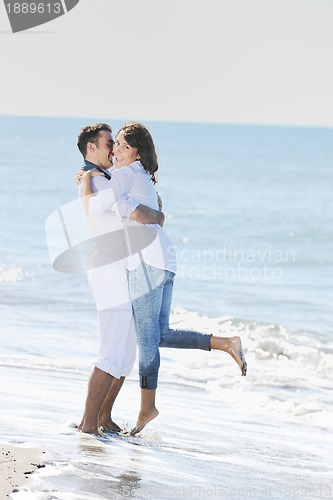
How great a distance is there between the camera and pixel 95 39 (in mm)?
60375

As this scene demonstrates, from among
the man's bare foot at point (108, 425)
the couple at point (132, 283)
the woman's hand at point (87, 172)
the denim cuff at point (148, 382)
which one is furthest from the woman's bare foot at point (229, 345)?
the woman's hand at point (87, 172)

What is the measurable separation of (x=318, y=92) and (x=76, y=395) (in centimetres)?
6530

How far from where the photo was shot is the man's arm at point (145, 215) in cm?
621

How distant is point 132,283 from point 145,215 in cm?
37

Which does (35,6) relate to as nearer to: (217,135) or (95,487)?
(95,487)

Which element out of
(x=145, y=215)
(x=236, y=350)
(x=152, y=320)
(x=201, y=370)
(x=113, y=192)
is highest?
(x=113, y=192)

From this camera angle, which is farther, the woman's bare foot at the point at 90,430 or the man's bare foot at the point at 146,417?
the man's bare foot at the point at 146,417

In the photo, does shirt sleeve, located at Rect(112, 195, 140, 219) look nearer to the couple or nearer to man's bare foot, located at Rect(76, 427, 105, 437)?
the couple

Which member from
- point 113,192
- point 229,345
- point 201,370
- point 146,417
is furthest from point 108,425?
point 201,370

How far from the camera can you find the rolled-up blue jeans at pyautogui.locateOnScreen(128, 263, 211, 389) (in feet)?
20.5

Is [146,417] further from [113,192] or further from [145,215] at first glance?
[113,192]

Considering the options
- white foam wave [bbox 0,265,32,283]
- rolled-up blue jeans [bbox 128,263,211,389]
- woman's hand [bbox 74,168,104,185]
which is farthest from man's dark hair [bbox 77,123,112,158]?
white foam wave [bbox 0,265,32,283]

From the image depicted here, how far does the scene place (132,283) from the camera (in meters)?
6.27

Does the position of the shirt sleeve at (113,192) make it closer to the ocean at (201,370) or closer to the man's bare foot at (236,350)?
the man's bare foot at (236,350)
